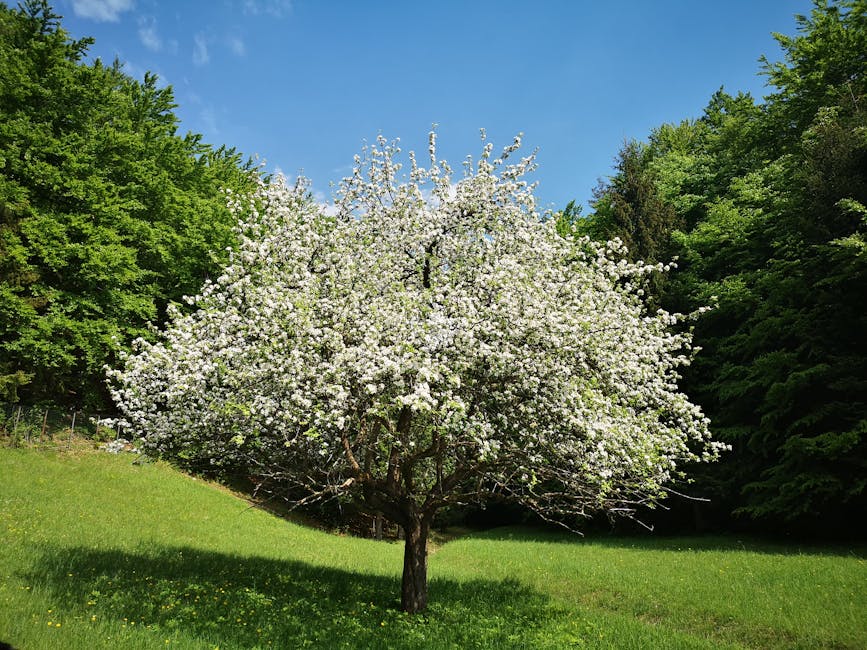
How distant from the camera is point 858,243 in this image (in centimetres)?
1984

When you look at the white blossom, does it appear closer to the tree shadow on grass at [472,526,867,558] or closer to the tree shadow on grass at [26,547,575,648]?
the tree shadow on grass at [26,547,575,648]

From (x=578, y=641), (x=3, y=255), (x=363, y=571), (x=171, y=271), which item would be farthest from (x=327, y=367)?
(x=171, y=271)

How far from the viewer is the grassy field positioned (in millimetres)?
10312

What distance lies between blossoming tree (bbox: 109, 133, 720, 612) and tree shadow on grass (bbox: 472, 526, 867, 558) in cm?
1384

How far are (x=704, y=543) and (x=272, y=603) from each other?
2216 cm

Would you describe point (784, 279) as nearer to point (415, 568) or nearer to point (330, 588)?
point (415, 568)

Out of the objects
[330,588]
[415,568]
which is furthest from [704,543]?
[330,588]

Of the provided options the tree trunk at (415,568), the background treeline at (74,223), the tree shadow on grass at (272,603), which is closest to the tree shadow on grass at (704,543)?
the tree shadow on grass at (272,603)

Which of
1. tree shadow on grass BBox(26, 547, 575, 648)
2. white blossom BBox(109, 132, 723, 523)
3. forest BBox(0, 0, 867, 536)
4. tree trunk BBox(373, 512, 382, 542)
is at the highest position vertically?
forest BBox(0, 0, 867, 536)

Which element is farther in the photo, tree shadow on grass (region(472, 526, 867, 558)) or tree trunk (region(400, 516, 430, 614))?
tree shadow on grass (region(472, 526, 867, 558))

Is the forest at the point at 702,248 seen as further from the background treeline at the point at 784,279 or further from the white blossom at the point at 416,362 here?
the white blossom at the point at 416,362

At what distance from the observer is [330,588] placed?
1500cm

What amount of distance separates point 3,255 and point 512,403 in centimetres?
2734

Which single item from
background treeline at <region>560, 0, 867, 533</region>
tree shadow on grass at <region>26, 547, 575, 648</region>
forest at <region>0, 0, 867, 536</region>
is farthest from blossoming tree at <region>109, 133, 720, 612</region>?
forest at <region>0, 0, 867, 536</region>
